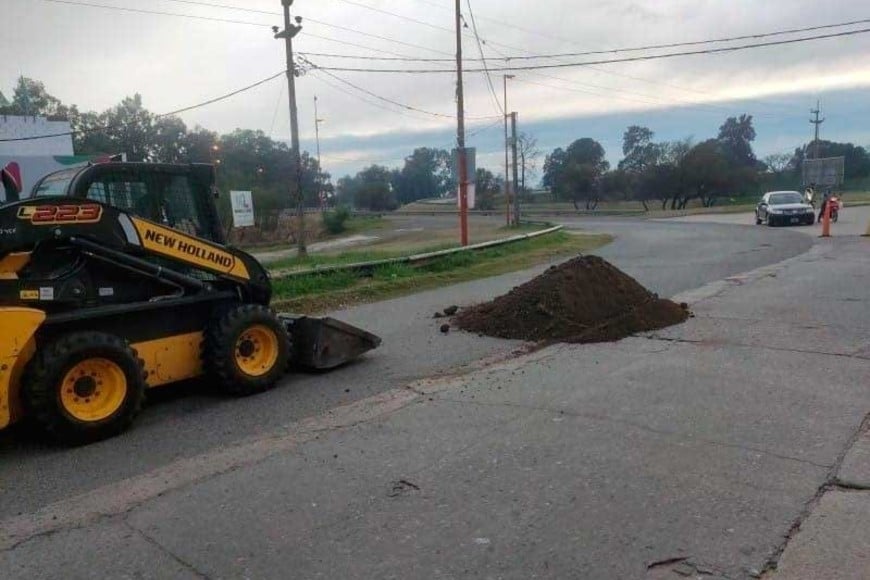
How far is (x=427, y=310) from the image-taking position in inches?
498

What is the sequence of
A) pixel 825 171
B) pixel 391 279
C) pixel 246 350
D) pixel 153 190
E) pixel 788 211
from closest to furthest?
pixel 153 190 → pixel 246 350 → pixel 391 279 → pixel 788 211 → pixel 825 171

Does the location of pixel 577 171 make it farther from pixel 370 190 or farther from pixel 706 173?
pixel 370 190

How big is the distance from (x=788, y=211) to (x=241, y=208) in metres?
23.9

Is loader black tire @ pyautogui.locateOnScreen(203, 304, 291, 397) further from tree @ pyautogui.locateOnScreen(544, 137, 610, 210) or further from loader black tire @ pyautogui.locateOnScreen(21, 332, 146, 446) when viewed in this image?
tree @ pyautogui.locateOnScreen(544, 137, 610, 210)

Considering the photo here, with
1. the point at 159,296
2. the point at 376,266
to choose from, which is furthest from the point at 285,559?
the point at 376,266

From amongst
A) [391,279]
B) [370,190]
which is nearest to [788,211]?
[391,279]

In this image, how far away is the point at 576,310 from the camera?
33.4ft

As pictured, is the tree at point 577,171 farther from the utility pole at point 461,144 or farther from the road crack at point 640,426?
the road crack at point 640,426

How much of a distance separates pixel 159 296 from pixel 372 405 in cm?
225

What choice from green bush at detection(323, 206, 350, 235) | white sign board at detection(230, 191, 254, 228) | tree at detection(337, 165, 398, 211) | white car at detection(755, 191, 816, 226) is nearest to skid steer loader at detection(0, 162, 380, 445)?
white sign board at detection(230, 191, 254, 228)

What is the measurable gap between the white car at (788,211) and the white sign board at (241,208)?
23155 mm

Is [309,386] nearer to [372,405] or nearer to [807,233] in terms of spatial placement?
[372,405]

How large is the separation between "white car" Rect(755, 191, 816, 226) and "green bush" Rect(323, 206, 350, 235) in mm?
34860

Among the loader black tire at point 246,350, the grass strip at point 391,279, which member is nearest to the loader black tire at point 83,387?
the loader black tire at point 246,350
